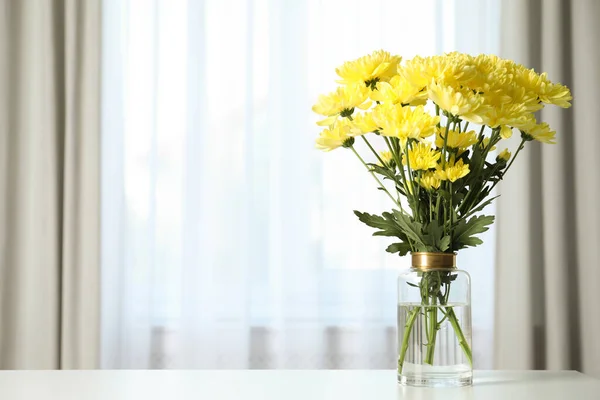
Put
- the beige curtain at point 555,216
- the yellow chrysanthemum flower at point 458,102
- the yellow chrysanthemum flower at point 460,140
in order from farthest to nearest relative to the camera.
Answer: the beige curtain at point 555,216, the yellow chrysanthemum flower at point 460,140, the yellow chrysanthemum flower at point 458,102

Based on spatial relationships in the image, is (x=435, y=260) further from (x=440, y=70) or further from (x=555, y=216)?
(x=555, y=216)

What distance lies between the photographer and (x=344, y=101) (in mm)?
991

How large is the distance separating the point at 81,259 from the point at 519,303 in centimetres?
155

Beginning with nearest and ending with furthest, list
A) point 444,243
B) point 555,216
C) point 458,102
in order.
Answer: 1. point 458,102
2. point 444,243
3. point 555,216

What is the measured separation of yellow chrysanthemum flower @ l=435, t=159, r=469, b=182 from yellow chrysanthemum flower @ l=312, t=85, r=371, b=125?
0.47 ft

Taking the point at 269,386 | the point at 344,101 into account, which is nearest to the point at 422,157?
the point at 344,101

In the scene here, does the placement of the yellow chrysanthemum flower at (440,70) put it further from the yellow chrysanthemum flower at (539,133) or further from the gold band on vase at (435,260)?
the gold band on vase at (435,260)

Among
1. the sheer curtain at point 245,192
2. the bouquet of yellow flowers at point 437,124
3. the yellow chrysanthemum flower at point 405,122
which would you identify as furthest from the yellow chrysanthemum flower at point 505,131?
the sheer curtain at point 245,192

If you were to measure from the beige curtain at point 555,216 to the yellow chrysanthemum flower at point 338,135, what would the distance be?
1.60 metres

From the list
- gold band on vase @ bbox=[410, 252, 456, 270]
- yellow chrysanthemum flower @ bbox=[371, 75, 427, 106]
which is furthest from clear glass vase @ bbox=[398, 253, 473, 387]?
yellow chrysanthemum flower @ bbox=[371, 75, 427, 106]

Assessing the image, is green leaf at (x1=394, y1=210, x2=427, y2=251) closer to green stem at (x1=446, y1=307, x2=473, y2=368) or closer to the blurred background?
green stem at (x1=446, y1=307, x2=473, y2=368)

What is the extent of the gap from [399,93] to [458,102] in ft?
0.31

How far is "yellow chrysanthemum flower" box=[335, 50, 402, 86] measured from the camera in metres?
1.00

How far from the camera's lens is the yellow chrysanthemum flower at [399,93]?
3.08ft
